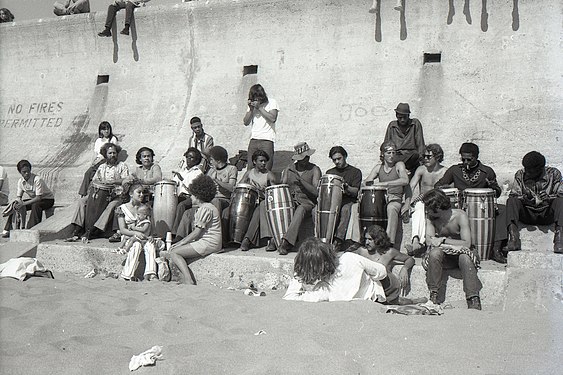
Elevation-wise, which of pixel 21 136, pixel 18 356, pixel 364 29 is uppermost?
pixel 364 29

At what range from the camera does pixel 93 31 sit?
10711 mm

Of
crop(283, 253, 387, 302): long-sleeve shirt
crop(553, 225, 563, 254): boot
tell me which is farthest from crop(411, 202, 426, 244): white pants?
crop(553, 225, 563, 254): boot

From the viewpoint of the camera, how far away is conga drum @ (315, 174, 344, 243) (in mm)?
6426

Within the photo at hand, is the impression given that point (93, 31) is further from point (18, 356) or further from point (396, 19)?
point (18, 356)

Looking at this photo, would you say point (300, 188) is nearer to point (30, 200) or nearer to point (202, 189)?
point (202, 189)

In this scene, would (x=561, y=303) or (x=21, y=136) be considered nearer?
(x=561, y=303)

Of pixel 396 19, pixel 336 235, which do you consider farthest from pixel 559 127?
pixel 336 235

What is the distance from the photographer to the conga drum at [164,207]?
709 centimetres

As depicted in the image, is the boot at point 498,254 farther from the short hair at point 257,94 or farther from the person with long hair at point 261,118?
the short hair at point 257,94

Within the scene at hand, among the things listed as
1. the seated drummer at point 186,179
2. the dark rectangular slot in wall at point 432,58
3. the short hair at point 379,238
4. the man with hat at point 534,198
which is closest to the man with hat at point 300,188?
the short hair at point 379,238

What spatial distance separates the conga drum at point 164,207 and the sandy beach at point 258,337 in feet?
5.60

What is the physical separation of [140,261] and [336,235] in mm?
2014

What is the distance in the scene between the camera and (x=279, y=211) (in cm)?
660

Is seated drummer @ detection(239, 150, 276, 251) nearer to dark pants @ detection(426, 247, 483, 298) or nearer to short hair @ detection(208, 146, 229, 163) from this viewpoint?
short hair @ detection(208, 146, 229, 163)
